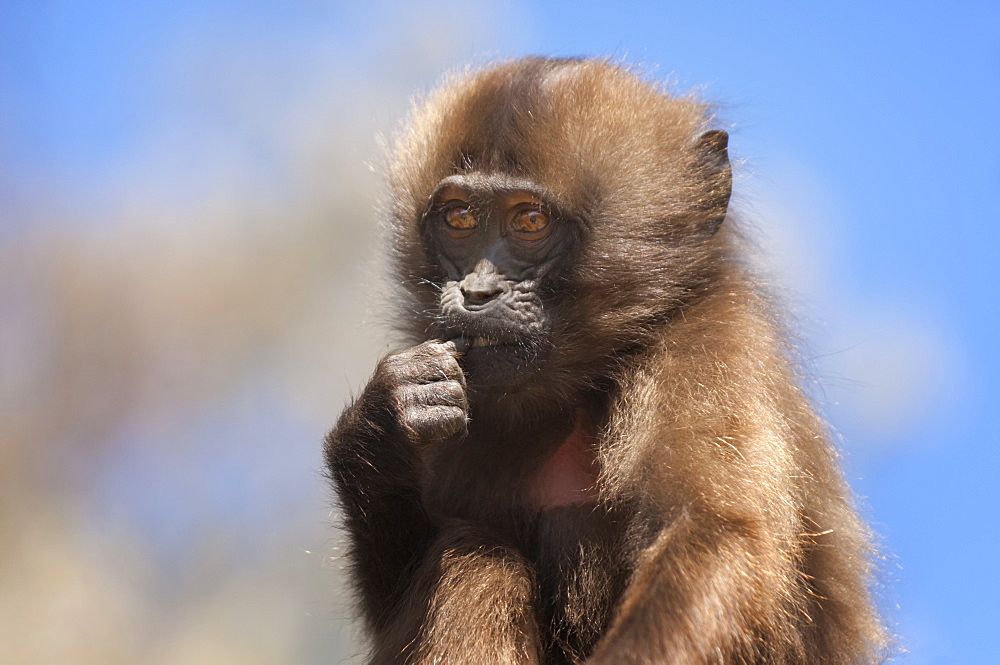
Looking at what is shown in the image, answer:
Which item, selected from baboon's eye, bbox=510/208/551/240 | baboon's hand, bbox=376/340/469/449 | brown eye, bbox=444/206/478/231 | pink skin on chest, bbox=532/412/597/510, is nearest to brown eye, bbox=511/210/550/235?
baboon's eye, bbox=510/208/551/240

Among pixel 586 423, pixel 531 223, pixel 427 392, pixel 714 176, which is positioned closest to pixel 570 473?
pixel 586 423

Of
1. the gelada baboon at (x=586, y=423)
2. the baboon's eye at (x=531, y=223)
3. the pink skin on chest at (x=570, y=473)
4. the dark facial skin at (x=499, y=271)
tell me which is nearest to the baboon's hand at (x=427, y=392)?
the gelada baboon at (x=586, y=423)

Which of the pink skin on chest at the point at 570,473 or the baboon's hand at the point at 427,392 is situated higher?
the baboon's hand at the point at 427,392

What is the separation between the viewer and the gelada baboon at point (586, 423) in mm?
3771

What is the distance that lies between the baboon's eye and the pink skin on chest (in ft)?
3.09

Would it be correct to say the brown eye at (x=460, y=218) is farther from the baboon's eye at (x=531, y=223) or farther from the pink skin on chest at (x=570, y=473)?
the pink skin on chest at (x=570, y=473)

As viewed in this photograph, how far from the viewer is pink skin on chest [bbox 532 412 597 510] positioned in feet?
15.1

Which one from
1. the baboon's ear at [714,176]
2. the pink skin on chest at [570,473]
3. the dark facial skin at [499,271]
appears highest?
the baboon's ear at [714,176]

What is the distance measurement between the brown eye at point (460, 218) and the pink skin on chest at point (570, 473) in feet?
3.62

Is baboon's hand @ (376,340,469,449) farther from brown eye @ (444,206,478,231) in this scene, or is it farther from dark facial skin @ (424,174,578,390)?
brown eye @ (444,206,478,231)

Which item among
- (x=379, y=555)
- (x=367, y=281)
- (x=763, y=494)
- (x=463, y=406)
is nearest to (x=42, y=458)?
(x=367, y=281)

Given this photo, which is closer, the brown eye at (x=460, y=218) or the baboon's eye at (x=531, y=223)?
the baboon's eye at (x=531, y=223)

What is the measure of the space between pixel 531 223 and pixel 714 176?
998mm

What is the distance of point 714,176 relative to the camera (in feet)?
16.1
